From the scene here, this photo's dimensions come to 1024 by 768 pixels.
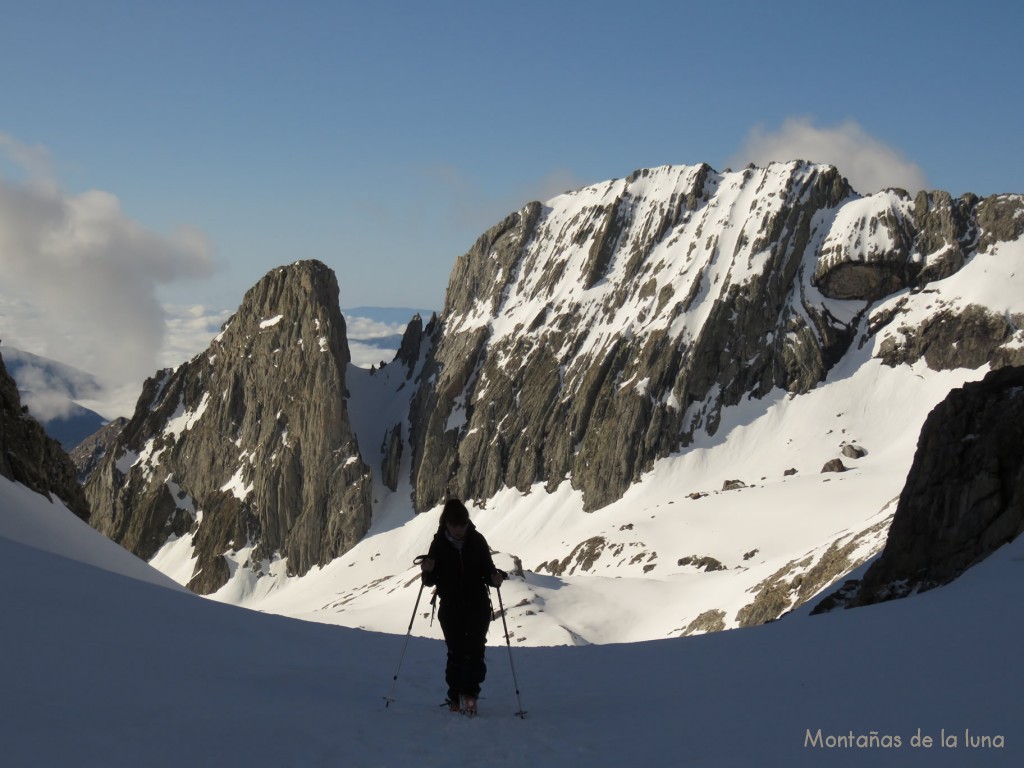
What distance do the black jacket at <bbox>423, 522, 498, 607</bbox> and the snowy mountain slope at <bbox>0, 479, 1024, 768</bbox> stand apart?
5.15 ft

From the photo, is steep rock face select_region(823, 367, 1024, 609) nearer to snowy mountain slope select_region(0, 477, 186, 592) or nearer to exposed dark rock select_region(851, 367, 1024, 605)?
exposed dark rock select_region(851, 367, 1024, 605)

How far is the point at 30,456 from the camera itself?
116 ft

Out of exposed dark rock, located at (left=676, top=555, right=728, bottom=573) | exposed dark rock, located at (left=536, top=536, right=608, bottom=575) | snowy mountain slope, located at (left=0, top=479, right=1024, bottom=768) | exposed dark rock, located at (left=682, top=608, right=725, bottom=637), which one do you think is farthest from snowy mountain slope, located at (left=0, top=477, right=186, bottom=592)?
exposed dark rock, located at (left=536, top=536, right=608, bottom=575)

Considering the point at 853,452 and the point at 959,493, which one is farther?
the point at 853,452

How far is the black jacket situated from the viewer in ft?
44.9

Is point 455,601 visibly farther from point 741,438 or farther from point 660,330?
point 660,330

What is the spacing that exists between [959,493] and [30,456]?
3109 cm

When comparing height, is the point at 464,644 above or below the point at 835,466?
below

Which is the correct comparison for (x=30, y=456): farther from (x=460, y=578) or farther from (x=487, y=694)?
(x=460, y=578)

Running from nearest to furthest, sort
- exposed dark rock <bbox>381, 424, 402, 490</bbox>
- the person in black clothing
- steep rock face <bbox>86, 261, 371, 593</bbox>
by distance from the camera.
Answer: the person in black clothing
steep rock face <bbox>86, 261, 371, 593</bbox>
exposed dark rock <bbox>381, 424, 402, 490</bbox>

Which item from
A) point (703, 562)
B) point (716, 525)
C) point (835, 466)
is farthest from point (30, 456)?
point (835, 466)

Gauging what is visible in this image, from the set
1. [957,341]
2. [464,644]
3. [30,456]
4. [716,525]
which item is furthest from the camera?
[957,341]

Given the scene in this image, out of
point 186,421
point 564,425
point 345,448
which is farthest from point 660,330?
point 186,421

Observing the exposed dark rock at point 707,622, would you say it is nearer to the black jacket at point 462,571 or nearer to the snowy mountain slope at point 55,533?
the snowy mountain slope at point 55,533
